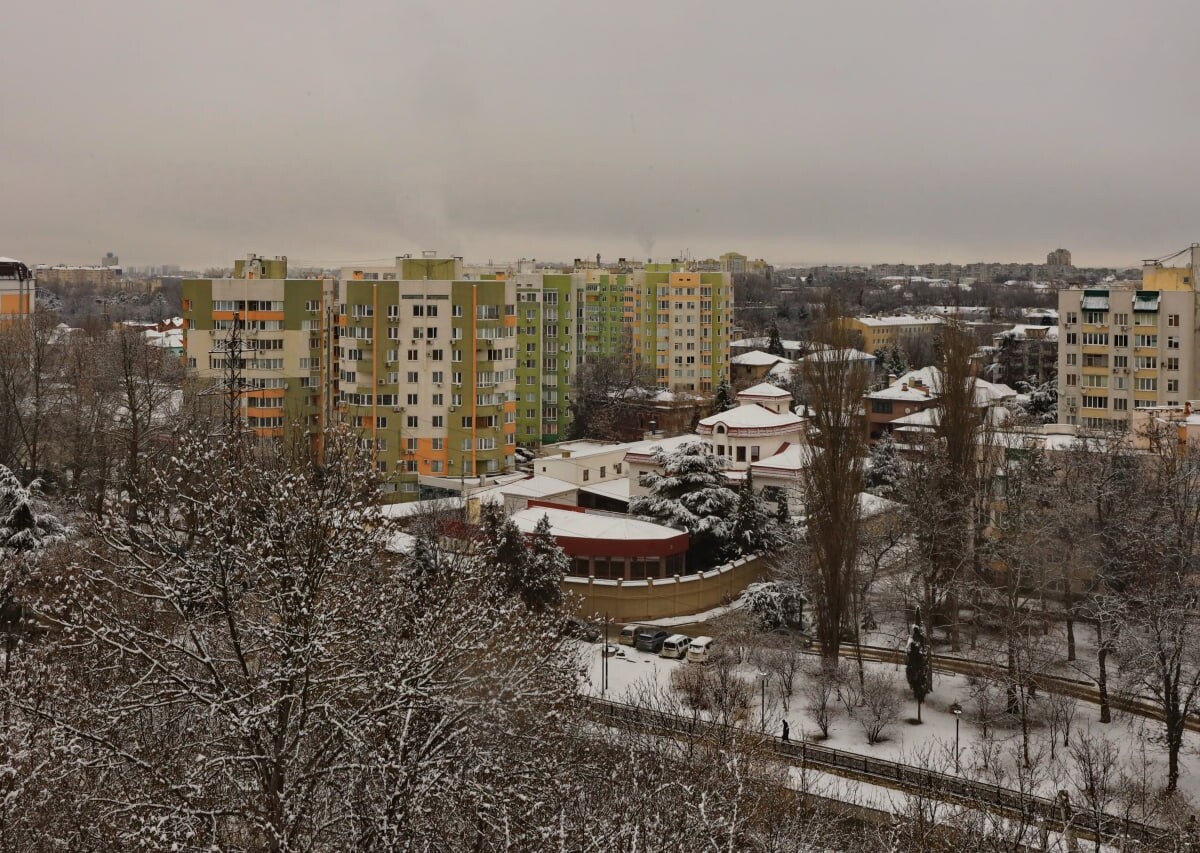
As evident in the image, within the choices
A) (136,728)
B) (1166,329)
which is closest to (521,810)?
(136,728)

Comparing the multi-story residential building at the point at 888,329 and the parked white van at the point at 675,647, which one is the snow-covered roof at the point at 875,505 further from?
the multi-story residential building at the point at 888,329

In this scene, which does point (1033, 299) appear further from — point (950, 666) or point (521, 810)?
point (521, 810)

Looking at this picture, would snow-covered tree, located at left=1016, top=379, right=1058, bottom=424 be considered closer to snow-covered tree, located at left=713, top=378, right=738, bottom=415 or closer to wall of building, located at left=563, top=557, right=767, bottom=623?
snow-covered tree, located at left=713, top=378, right=738, bottom=415

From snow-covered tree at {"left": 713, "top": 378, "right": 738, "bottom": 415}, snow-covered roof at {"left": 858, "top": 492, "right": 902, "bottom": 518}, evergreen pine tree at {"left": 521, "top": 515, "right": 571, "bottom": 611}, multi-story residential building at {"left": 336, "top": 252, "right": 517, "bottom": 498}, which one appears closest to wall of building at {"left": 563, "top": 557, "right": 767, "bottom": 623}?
evergreen pine tree at {"left": 521, "top": 515, "right": 571, "bottom": 611}

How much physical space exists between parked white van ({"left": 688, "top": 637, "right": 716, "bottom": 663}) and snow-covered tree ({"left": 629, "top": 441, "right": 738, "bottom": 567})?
15.6ft

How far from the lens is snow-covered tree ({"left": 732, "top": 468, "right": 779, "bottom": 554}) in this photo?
27.2 m

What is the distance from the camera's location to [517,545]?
894 inches

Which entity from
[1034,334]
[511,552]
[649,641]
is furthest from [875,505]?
[1034,334]

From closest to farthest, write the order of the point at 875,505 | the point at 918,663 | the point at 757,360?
the point at 918,663 → the point at 875,505 → the point at 757,360

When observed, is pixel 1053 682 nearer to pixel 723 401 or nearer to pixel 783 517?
pixel 783 517

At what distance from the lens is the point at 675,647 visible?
73.2ft

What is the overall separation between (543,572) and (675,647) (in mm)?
2913

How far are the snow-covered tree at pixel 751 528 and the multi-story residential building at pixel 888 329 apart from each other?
5295 centimetres

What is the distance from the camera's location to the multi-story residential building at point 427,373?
34.1 m
